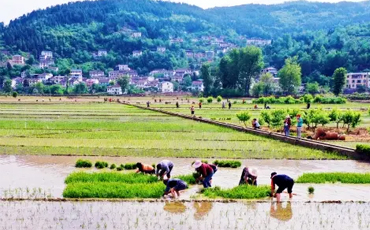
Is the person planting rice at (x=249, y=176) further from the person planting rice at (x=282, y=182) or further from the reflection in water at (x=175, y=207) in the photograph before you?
the reflection in water at (x=175, y=207)

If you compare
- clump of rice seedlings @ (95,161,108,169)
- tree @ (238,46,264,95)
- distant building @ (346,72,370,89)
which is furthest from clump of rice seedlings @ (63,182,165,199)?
distant building @ (346,72,370,89)

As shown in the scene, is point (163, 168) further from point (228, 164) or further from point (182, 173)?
point (228, 164)

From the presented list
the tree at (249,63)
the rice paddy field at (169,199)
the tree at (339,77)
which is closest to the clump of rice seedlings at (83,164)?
the rice paddy field at (169,199)

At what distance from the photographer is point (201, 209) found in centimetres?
1310

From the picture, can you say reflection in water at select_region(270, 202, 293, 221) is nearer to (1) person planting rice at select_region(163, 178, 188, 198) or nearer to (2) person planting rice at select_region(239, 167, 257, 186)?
(2) person planting rice at select_region(239, 167, 257, 186)

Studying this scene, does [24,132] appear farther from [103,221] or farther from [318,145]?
[103,221]

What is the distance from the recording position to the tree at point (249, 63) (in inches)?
4968

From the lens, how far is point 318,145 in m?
25.6

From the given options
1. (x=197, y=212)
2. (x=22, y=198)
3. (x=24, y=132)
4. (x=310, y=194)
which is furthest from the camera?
(x=24, y=132)

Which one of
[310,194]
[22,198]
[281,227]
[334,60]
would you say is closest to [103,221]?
[22,198]

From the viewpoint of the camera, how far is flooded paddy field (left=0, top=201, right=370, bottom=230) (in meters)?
11.6

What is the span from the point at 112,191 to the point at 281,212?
5.05 m

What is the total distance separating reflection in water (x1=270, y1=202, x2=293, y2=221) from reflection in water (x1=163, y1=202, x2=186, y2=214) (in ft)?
8.05

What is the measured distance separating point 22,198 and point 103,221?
344 cm
